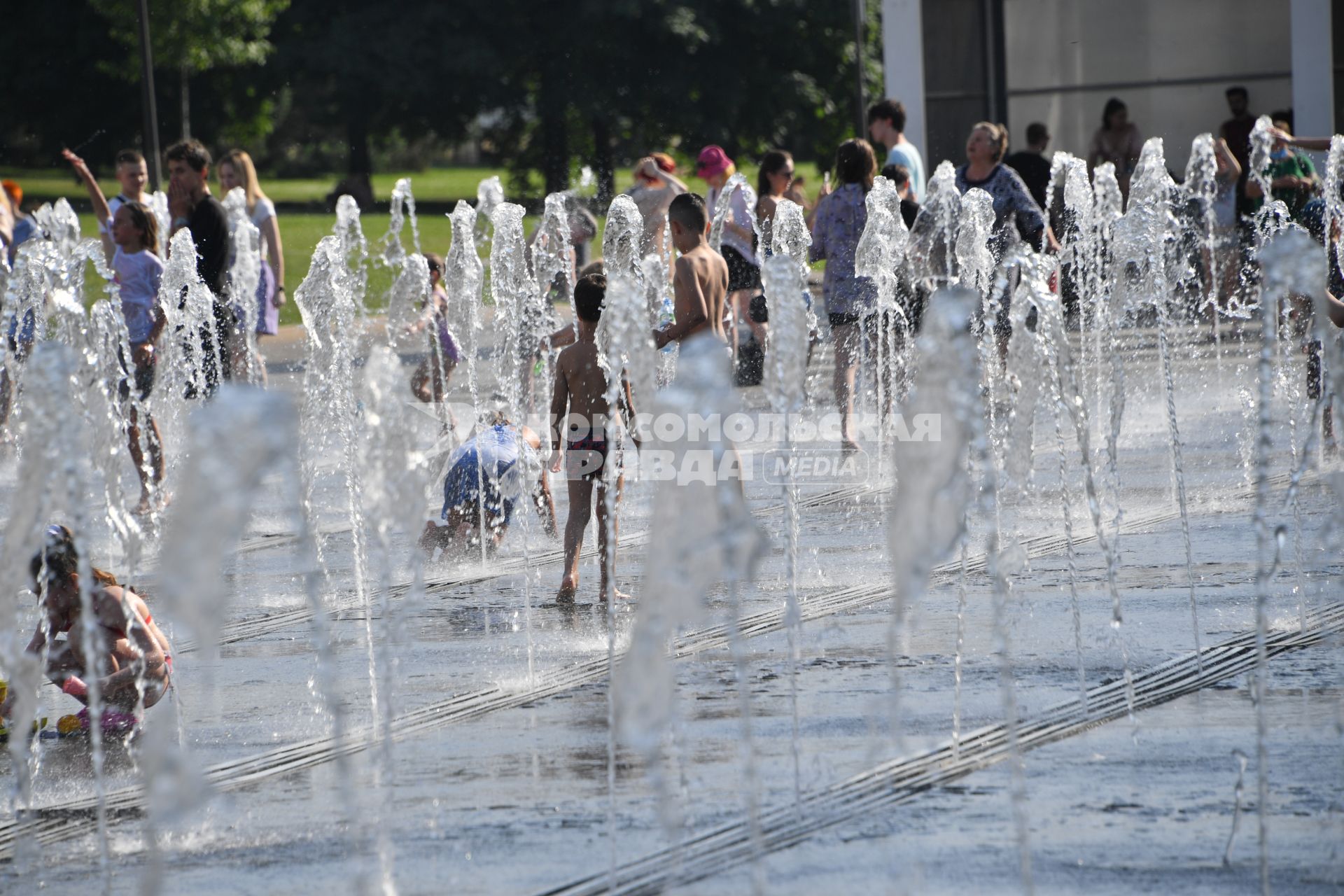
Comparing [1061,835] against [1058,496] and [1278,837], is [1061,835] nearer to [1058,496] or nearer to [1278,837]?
[1278,837]

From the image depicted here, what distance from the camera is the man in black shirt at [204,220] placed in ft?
27.3

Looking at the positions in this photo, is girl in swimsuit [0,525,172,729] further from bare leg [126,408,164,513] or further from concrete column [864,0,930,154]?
concrete column [864,0,930,154]

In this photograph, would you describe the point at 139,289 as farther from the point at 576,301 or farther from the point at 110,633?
the point at 110,633

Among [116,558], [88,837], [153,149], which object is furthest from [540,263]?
[88,837]

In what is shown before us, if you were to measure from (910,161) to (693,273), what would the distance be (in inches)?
160

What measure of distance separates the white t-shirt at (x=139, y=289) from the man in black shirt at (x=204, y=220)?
0.42m

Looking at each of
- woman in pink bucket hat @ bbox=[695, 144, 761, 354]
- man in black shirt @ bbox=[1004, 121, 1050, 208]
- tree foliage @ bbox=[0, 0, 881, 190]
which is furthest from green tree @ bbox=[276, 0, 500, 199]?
woman in pink bucket hat @ bbox=[695, 144, 761, 354]

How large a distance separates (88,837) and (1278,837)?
2.72 metres

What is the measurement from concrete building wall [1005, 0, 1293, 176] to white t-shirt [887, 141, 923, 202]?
25.0 ft

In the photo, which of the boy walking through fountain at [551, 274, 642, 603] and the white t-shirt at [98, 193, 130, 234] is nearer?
the boy walking through fountain at [551, 274, 642, 603]

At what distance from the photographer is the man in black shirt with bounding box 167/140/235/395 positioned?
8.31m

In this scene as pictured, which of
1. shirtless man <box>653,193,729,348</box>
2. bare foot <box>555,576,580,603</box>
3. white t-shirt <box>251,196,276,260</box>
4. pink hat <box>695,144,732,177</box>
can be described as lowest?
bare foot <box>555,576,580,603</box>

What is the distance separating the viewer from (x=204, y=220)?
833 cm

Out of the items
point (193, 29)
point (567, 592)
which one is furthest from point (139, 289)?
point (193, 29)
